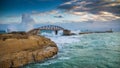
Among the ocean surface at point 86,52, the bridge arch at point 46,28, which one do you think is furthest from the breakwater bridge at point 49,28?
the ocean surface at point 86,52

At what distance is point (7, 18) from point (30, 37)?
587 mm

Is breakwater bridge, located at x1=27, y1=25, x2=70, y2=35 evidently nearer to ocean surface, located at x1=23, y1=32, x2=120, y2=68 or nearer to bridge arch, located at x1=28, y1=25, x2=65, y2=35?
bridge arch, located at x1=28, y1=25, x2=65, y2=35

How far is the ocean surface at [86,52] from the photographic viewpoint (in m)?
3.83

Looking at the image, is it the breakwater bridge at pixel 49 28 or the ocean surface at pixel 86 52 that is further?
the breakwater bridge at pixel 49 28

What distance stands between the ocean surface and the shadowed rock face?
4.1 inches

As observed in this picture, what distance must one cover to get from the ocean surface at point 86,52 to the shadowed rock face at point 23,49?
10 centimetres

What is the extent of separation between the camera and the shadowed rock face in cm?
376

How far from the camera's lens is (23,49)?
388cm

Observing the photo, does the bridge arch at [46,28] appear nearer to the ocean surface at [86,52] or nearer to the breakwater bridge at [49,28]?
the breakwater bridge at [49,28]

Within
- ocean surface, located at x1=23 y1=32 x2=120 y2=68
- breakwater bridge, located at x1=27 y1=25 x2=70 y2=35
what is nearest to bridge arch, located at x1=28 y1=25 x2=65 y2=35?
breakwater bridge, located at x1=27 y1=25 x2=70 y2=35

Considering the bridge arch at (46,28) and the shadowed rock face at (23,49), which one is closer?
the shadowed rock face at (23,49)

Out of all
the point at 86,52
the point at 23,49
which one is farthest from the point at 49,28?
the point at 86,52

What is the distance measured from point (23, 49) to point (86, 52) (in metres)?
1.13

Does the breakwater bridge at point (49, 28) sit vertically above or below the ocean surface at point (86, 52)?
above
